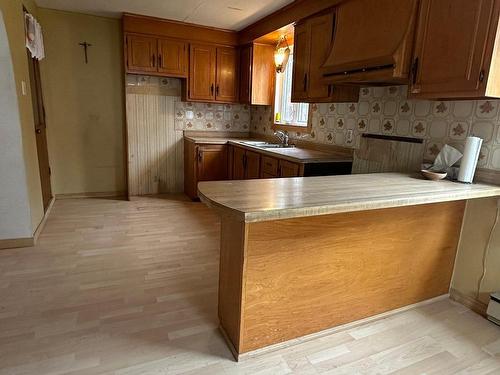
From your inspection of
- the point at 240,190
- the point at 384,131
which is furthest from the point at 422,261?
the point at 240,190

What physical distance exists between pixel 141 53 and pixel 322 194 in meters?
3.53

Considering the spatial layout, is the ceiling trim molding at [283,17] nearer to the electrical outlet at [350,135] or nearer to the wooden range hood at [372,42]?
the wooden range hood at [372,42]

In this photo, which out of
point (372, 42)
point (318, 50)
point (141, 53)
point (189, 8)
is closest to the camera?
point (372, 42)

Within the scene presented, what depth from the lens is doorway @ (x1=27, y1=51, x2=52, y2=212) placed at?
Answer: 3.46m

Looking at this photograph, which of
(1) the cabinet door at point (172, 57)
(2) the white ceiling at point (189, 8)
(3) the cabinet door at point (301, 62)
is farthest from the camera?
(1) the cabinet door at point (172, 57)

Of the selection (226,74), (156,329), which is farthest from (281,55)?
(156,329)

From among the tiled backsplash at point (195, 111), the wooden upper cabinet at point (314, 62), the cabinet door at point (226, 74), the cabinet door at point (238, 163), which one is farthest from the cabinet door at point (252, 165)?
the tiled backsplash at point (195, 111)

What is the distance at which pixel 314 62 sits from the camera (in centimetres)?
298

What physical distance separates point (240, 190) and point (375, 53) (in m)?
1.42

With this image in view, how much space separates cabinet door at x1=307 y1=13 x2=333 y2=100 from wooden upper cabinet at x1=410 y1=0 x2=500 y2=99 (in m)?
0.89

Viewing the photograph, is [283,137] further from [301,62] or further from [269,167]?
[301,62]

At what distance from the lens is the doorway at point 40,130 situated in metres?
3.46

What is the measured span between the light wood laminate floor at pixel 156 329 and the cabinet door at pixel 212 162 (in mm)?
1661

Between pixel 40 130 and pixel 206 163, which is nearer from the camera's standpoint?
pixel 40 130
